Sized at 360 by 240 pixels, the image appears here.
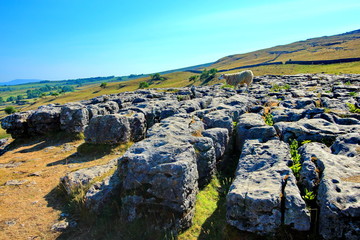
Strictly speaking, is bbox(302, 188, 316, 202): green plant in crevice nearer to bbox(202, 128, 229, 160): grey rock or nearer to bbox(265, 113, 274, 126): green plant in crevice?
bbox(202, 128, 229, 160): grey rock

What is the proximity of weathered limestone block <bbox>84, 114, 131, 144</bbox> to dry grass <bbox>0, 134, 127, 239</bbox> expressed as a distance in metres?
0.94

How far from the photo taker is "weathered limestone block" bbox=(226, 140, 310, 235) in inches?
232

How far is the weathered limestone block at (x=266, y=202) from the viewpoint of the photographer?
589 centimetres

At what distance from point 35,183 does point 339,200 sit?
14145 mm

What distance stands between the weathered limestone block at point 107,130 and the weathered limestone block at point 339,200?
44.4 feet

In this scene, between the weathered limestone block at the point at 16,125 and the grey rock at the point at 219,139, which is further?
the weathered limestone block at the point at 16,125

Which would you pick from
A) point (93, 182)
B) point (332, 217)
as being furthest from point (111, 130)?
point (332, 217)

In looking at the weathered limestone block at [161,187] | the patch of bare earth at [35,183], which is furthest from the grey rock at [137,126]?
the weathered limestone block at [161,187]

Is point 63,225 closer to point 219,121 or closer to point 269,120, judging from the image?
point 219,121

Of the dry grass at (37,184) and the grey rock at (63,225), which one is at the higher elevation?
the dry grass at (37,184)

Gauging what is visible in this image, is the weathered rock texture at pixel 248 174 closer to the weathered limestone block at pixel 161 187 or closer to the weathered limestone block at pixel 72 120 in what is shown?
the weathered limestone block at pixel 161 187

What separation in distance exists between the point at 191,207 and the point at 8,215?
313 inches

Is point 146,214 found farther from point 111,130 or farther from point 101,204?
point 111,130

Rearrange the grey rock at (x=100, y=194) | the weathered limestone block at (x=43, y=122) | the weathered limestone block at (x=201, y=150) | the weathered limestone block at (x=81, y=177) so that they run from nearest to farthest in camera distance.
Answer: the grey rock at (x=100, y=194), the weathered limestone block at (x=81, y=177), the weathered limestone block at (x=201, y=150), the weathered limestone block at (x=43, y=122)
